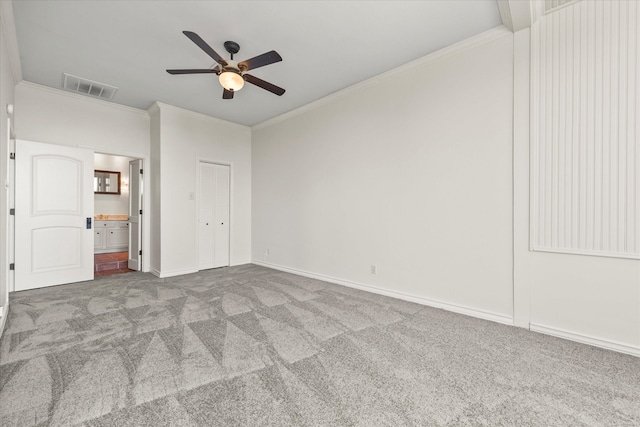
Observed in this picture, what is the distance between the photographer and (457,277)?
3.26 metres

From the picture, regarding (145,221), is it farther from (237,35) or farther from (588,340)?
(588,340)

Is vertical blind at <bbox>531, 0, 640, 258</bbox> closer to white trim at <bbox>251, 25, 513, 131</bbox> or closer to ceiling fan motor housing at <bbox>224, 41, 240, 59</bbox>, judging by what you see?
white trim at <bbox>251, 25, 513, 131</bbox>

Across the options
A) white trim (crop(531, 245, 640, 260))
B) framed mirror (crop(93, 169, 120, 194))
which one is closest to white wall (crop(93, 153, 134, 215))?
framed mirror (crop(93, 169, 120, 194))

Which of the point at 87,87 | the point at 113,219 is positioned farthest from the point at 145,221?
the point at 113,219

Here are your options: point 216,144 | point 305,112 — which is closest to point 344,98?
point 305,112

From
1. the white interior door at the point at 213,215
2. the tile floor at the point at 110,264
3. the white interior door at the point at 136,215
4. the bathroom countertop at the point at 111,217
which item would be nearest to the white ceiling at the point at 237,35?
the white interior door at the point at 136,215

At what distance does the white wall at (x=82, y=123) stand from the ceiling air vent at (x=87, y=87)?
0.82ft

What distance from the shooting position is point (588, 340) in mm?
2518

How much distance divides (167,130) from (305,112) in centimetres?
243

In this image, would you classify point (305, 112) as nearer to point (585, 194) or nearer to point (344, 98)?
point (344, 98)

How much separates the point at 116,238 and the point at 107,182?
5.06 feet

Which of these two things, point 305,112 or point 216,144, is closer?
point 305,112

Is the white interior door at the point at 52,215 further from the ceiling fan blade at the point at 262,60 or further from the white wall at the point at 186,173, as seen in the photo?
the ceiling fan blade at the point at 262,60

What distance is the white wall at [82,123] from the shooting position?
13.9 feet
